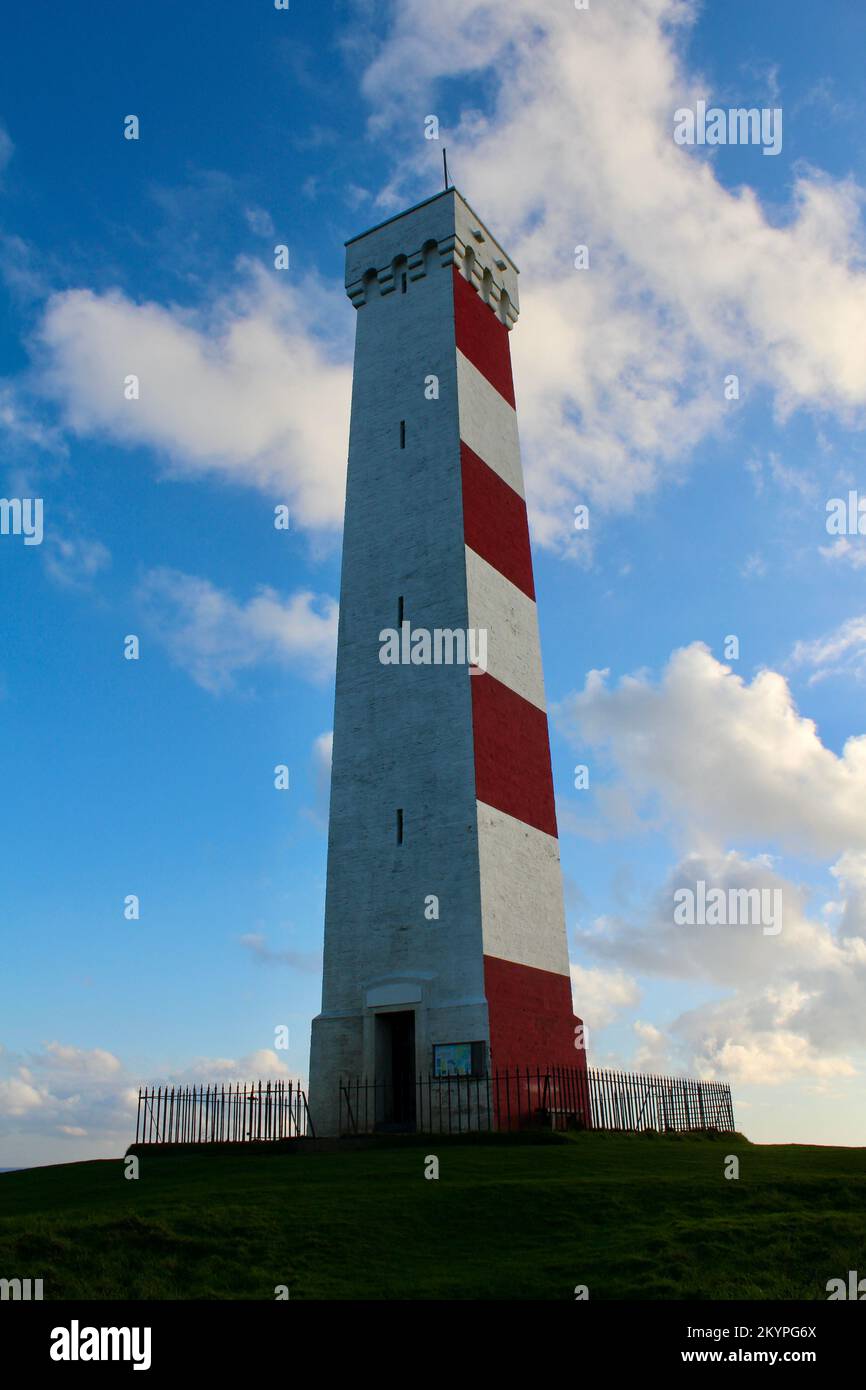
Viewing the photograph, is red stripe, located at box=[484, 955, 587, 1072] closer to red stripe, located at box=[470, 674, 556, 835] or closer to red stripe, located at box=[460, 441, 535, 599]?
red stripe, located at box=[470, 674, 556, 835]

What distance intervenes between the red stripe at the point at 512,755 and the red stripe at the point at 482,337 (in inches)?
Answer: 375

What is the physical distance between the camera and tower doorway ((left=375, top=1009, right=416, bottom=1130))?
23047 millimetres

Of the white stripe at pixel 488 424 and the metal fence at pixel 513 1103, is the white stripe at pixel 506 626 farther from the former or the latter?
the metal fence at pixel 513 1103

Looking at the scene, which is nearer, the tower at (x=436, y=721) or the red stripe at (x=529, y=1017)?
the red stripe at (x=529, y=1017)

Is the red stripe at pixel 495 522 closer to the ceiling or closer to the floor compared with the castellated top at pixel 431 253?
closer to the floor

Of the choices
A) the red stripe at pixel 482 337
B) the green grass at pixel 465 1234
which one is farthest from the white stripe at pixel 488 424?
the green grass at pixel 465 1234

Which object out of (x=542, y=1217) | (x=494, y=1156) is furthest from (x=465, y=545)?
(x=542, y=1217)

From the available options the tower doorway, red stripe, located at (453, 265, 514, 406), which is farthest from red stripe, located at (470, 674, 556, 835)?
red stripe, located at (453, 265, 514, 406)

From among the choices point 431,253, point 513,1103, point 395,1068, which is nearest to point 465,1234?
point 513,1103

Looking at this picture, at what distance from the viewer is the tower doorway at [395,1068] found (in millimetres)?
23047

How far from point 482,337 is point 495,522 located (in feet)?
19.6

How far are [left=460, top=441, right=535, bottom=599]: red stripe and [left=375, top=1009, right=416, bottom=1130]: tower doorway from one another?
1107cm

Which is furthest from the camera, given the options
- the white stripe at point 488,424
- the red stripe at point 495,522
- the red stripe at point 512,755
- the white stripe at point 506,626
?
the white stripe at point 488,424
